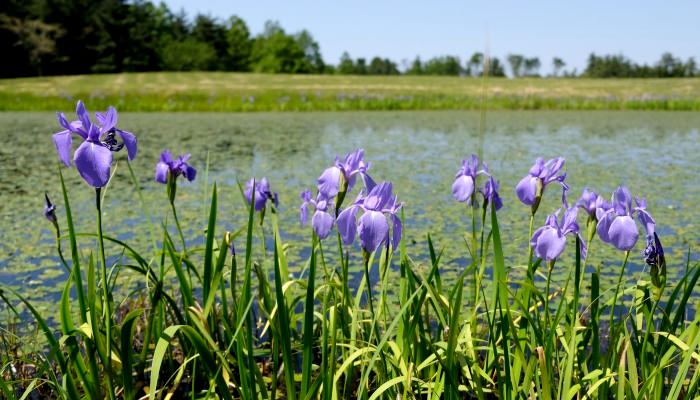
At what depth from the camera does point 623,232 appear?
1.31 m

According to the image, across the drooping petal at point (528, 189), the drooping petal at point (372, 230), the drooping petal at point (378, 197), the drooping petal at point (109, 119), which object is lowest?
the drooping petal at point (372, 230)

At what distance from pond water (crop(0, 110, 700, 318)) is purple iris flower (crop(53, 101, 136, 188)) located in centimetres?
42

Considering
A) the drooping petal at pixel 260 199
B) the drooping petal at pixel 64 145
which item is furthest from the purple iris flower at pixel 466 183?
the drooping petal at pixel 64 145

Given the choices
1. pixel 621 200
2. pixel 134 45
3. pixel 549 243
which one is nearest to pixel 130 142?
pixel 549 243

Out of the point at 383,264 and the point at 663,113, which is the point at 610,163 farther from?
the point at 663,113

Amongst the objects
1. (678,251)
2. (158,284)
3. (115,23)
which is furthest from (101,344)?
(115,23)

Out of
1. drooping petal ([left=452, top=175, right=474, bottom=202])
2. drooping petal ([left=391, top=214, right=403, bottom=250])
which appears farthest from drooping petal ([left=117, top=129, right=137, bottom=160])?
drooping petal ([left=452, top=175, right=474, bottom=202])

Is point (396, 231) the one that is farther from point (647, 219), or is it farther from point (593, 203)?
point (647, 219)

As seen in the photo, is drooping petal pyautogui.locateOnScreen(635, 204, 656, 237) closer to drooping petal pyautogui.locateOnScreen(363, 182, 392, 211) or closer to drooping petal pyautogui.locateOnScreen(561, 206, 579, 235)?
drooping petal pyautogui.locateOnScreen(561, 206, 579, 235)

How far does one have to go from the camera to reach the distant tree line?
2955cm

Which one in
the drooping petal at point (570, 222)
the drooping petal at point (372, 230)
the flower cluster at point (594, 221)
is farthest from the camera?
the drooping petal at point (570, 222)

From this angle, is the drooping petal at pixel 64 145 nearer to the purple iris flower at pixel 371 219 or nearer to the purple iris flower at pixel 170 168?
the purple iris flower at pixel 371 219

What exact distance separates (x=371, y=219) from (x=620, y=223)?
1.83 feet

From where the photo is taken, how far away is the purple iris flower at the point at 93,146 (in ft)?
3.50
